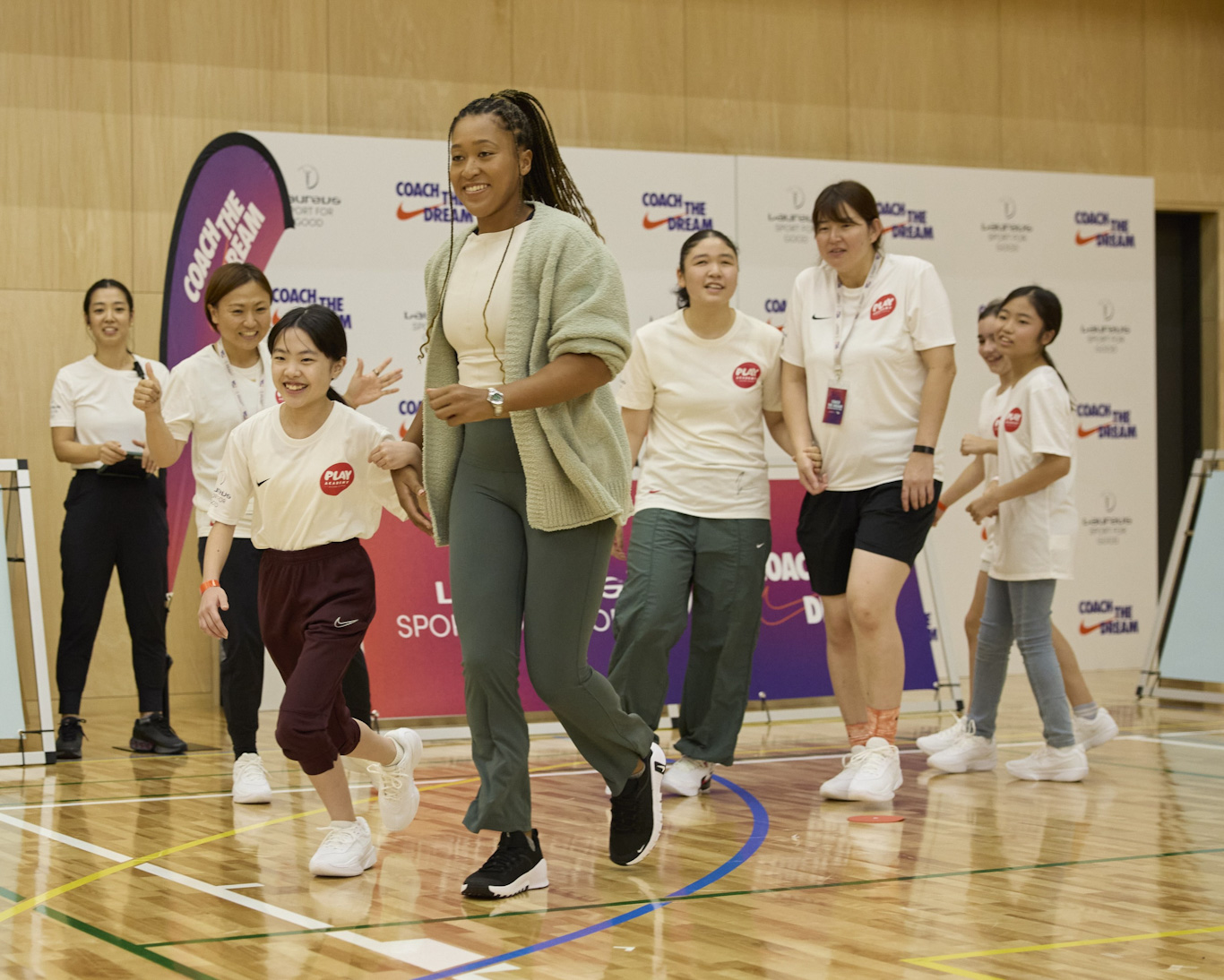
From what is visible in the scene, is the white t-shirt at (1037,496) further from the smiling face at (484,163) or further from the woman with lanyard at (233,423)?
the smiling face at (484,163)

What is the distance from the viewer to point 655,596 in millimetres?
4695

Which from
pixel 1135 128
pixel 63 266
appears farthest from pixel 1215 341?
pixel 63 266

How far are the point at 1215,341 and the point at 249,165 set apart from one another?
253 inches

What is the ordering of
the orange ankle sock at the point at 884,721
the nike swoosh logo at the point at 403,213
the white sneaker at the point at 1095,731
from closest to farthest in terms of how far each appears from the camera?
the orange ankle sock at the point at 884,721 → the white sneaker at the point at 1095,731 → the nike swoosh logo at the point at 403,213

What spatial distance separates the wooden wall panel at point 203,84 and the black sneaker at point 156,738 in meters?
2.74

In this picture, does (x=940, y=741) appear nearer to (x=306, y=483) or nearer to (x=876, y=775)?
(x=876, y=775)

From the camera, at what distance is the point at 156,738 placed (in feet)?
19.6

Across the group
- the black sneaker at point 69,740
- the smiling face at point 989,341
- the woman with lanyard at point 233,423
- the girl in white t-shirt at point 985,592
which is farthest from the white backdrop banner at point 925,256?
the black sneaker at point 69,740

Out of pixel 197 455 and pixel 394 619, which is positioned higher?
pixel 197 455

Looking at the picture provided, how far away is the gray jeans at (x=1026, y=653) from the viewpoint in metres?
5.10

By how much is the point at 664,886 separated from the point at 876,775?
1.23 metres

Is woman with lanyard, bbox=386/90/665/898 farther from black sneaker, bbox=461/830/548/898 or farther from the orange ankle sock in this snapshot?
the orange ankle sock

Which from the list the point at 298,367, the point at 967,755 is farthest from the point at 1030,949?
the point at 967,755

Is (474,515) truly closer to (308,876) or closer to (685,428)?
(308,876)
